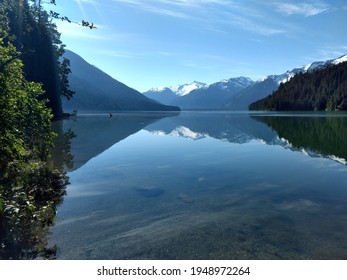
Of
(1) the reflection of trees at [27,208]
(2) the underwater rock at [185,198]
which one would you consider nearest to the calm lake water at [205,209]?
(2) the underwater rock at [185,198]

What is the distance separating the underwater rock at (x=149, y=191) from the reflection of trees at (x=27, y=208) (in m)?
4.43

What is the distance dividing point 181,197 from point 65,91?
122m

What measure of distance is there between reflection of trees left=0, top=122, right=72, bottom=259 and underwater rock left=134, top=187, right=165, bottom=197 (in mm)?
4431

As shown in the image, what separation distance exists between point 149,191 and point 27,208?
7.48m

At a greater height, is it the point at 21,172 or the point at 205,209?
the point at 21,172

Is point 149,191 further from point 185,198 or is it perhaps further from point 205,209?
point 205,209

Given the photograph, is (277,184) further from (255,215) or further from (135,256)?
(135,256)

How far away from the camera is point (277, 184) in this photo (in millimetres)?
21109

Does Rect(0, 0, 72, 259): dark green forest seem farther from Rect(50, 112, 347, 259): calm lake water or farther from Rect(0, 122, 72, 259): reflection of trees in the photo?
Rect(50, 112, 347, 259): calm lake water

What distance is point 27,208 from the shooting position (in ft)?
46.3

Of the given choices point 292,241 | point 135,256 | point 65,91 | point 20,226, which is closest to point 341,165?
point 292,241

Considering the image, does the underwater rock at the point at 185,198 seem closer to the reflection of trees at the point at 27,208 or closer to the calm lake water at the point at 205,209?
the calm lake water at the point at 205,209

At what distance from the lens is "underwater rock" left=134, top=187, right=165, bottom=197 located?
19.2 m

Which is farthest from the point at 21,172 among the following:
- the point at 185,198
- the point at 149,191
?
the point at 185,198
